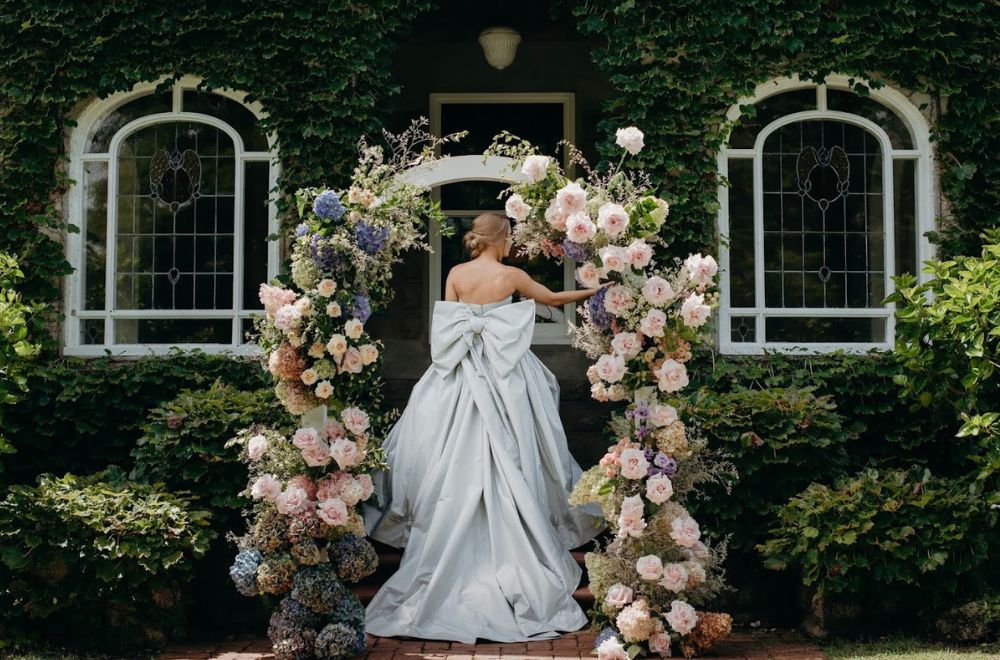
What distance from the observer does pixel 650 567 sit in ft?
17.3

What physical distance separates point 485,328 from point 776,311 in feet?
8.34

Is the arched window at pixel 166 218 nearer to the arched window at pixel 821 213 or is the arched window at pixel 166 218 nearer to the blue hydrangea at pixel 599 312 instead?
the blue hydrangea at pixel 599 312

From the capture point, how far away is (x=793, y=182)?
26.3 feet

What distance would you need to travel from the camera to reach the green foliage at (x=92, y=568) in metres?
5.61

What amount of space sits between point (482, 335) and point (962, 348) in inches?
112

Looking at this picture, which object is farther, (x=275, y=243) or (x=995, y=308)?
(x=275, y=243)

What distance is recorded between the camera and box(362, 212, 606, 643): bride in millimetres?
5875

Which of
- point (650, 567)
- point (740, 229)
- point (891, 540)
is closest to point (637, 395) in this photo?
point (650, 567)

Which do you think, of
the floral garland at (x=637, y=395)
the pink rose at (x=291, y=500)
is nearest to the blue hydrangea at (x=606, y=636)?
the floral garland at (x=637, y=395)

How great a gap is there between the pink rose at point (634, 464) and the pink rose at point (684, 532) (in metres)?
0.30

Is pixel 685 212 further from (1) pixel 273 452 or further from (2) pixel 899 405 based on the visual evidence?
(1) pixel 273 452

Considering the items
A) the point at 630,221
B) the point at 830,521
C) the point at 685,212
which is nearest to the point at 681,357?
the point at 630,221

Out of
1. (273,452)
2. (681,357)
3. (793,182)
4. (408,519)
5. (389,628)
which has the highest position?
(793,182)

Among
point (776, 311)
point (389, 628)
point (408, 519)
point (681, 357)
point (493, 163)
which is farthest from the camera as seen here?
point (776, 311)
